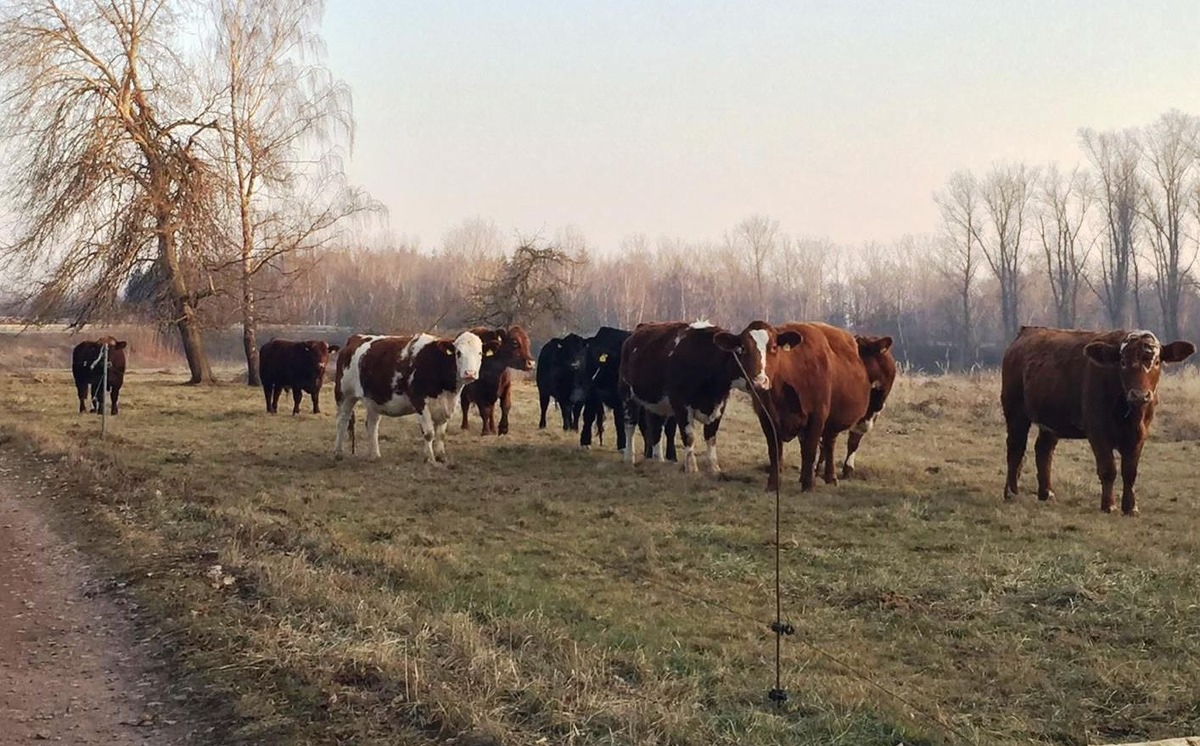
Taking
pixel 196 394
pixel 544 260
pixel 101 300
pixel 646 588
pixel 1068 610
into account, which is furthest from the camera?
pixel 544 260

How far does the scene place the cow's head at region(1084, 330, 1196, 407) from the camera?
10719 mm

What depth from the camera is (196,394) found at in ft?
88.0

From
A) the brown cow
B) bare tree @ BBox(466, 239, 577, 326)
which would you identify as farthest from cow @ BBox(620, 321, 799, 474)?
bare tree @ BBox(466, 239, 577, 326)

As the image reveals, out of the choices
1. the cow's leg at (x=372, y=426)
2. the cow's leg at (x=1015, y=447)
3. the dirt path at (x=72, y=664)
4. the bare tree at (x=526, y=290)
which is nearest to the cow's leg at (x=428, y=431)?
the cow's leg at (x=372, y=426)

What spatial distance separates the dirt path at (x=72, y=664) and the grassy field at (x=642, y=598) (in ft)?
0.77

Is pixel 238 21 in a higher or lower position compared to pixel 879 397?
higher

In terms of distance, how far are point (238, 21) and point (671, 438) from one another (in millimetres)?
23843

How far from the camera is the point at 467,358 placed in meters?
14.7

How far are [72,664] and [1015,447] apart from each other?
34.2ft

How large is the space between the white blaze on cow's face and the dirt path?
6.61 m

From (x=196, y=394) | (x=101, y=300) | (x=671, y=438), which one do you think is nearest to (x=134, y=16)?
(x=101, y=300)

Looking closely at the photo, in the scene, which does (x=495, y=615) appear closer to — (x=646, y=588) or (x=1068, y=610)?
(x=646, y=588)

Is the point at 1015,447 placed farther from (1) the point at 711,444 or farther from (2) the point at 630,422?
(2) the point at 630,422

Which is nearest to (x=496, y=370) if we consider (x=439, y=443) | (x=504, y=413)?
(x=504, y=413)
